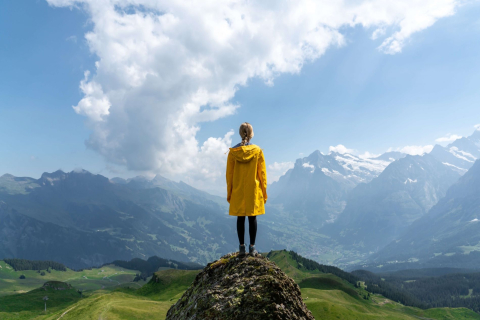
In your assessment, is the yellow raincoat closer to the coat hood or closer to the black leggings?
the coat hood

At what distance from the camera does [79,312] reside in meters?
71.9

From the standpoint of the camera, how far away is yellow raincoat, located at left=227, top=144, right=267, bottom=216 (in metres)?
10.1

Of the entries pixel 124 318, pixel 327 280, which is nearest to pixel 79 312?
pixel 124 318

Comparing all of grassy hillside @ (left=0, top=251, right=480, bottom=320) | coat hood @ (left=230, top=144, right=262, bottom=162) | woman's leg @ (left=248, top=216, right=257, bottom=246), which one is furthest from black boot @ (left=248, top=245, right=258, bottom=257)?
grassy hillside @ (left=0, top=251, right=480, bottom=320)

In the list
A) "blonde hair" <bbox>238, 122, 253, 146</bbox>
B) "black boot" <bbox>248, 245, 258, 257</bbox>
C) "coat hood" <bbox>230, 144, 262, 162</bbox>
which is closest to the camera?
"coat hood" <bbox>230, 144, 262, 162</bbox>

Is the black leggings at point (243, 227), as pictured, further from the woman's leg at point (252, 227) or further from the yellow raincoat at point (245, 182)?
the yellow raincoat at point (245, 182)

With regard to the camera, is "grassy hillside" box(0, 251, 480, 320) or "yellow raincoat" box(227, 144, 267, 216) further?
"grassy hillside" box(0, 251, 480, 320)

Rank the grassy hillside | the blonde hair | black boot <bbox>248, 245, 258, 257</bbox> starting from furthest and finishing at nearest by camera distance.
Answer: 1. the grassy hillside
2. the blonde hair
3. black boot <bbox>248, 245, 258, 257</bbox>

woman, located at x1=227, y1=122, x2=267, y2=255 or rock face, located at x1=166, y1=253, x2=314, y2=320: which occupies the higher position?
woman, located at x1=227, y1=122, x2=267, y2=255

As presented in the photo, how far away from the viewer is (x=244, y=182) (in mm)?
10320

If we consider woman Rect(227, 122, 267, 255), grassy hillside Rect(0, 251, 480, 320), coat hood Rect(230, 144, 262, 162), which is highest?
coat hood Rect(230, 144, 262, 162)

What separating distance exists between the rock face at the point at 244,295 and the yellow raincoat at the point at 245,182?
6.26 ft

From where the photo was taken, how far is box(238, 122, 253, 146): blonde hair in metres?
10.7

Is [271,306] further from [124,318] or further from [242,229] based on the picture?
[124,318]
